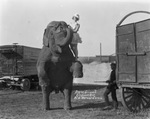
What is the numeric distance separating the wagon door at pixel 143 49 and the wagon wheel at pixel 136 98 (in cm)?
90

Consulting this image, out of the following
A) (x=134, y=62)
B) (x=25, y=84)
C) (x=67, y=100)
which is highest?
(x=134, y=62)

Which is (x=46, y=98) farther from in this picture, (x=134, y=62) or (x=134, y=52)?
(x=134, y=52)

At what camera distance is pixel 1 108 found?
28.0 feet

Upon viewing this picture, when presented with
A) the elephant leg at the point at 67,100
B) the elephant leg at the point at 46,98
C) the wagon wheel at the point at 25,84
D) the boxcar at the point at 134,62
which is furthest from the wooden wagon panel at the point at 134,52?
the wagon wheel at the point at 25,84

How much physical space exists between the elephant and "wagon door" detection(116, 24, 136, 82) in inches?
44.8

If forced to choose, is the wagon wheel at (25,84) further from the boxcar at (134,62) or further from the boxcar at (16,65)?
the boxcar at (134,62)

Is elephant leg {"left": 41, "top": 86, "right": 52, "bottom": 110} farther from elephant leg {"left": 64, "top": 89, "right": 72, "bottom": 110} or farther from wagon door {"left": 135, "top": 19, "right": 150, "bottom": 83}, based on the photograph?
wagon door {"left": 135, "top": 19, "right": 150, "bottom": 83}

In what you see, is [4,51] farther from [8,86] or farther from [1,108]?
[1,108]

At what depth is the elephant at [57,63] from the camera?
26.1 ft

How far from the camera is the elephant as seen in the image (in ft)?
26.1

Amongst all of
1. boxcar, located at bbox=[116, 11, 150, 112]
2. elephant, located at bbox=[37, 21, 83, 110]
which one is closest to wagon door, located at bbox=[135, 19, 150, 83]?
boxcar, located at bbox=[116, 11, 150, 112]

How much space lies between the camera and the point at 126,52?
7570mm

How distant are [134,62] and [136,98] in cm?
133

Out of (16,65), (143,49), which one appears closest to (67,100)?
(143,49)
